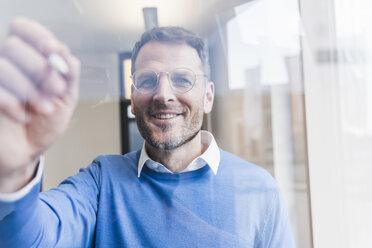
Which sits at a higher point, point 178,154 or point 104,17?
point 104,17

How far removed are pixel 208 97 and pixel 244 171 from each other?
115 millimetres

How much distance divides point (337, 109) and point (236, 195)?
24 cm

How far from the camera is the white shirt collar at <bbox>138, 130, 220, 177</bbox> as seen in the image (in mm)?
397

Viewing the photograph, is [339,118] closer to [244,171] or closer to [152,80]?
[244,171]

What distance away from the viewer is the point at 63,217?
0.37 m

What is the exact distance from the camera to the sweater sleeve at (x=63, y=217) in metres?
0.31

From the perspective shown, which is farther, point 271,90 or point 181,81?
point 271,90

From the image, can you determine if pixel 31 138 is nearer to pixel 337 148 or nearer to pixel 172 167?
pixel 172 167

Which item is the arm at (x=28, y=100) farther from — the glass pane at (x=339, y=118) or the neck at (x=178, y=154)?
the glass pane at (x=339, y=118)

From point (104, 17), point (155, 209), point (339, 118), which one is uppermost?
point (104, 17)

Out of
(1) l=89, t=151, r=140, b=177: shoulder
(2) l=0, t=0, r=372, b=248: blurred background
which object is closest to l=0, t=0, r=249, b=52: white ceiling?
(2) l=0, t=0, r=372, b=248: blurred background

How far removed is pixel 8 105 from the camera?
0.24 m

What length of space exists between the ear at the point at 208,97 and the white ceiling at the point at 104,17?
0.07 m

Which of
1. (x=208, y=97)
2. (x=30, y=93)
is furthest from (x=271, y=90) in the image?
(x=30, y=93)
